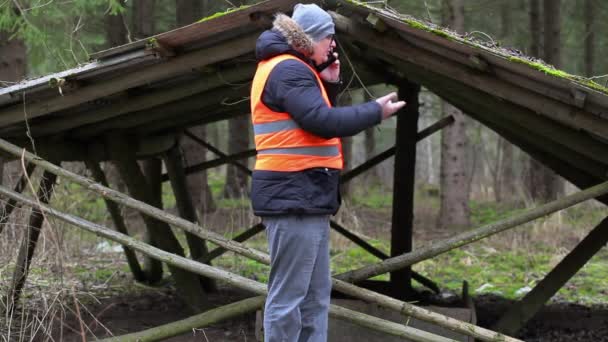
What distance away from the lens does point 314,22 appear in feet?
12.9

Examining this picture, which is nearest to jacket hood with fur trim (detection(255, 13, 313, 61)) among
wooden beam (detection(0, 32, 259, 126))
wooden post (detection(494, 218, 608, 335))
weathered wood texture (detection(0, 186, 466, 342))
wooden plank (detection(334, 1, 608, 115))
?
wooden plank (detection(334, 1, 608, 115))

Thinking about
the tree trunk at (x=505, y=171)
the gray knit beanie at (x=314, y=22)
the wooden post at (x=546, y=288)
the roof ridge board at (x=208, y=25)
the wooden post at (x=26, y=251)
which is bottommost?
the tree trunk at (x=505, y=171)

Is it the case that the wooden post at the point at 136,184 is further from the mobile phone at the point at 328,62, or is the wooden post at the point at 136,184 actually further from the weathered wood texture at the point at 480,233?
the mobile phone at the point at 328,62

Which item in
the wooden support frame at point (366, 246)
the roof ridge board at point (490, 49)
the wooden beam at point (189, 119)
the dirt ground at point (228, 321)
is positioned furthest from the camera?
the wooden support frame at point (366, 246)

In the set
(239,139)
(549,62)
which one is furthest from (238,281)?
(239,139)

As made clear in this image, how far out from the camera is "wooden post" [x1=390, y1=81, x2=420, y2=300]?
7.14 metres

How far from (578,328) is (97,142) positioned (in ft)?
16.3

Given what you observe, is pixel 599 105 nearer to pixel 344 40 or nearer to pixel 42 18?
pixel 344 40

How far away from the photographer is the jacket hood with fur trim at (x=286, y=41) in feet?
12.9

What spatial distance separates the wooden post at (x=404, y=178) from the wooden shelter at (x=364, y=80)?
11 mm

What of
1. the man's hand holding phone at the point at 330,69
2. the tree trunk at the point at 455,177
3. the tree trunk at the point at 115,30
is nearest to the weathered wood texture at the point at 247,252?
the man's hand holding phone at the point at 330,69

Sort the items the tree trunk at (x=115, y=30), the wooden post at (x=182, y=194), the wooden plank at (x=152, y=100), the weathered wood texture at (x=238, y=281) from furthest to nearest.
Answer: the tree trunk at (x=115, y=30) → the wooden post at (x=182, y=194) → the wooden plank at (x=152, y=100) → the weathered wood texture at (x=238, y=281)

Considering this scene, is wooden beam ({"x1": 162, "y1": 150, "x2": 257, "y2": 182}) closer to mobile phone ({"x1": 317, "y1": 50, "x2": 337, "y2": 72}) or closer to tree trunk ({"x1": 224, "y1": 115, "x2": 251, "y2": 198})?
mobile phone ({"x1": 317, "y1": 50, "x2": 337, "y2": 72})

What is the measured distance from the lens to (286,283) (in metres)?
4.00
